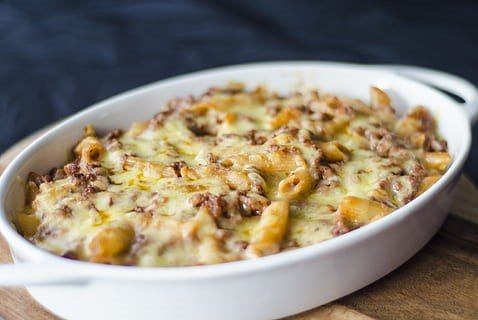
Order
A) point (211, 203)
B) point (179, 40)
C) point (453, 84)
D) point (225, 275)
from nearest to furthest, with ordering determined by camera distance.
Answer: point (225, 275) < point (211, 203) < point (453, 84) < point (179, 40)

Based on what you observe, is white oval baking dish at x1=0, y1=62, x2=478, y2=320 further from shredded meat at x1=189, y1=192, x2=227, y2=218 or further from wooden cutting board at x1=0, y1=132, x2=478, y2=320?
shredded meat at x1=189, y1=192, x2=227, y2=218

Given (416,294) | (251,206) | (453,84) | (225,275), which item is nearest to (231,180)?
(251,206)

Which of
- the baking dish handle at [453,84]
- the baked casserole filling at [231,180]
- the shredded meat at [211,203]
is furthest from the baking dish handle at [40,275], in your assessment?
the baking dish handle at [453,84]

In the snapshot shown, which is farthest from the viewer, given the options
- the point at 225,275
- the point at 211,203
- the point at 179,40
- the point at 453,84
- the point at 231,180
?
the point at 179,40

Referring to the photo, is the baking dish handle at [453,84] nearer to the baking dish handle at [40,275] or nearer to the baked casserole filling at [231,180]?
the baked casserole filling at [231,180]

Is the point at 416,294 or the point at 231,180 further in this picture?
the point at 231,180

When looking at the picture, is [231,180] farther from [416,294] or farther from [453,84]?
[453,84]

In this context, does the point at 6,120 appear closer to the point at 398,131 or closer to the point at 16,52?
the point at 16,52
